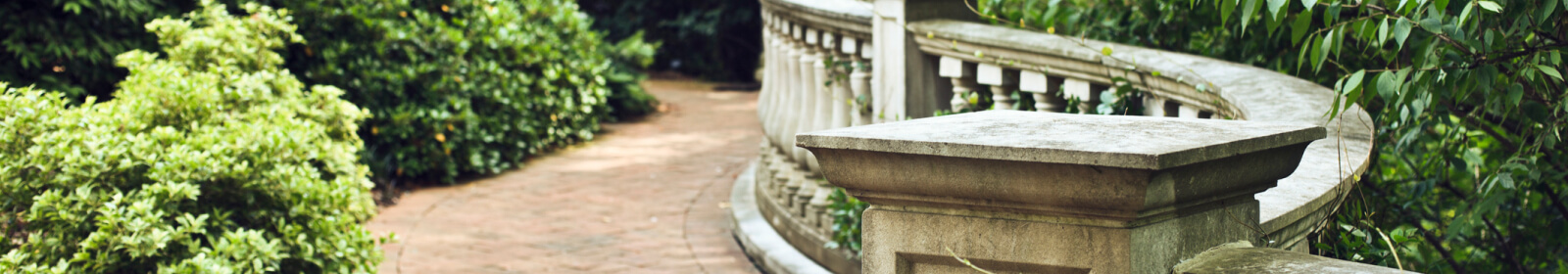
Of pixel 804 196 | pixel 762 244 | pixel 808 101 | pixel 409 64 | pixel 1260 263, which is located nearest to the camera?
pixel 1260 263

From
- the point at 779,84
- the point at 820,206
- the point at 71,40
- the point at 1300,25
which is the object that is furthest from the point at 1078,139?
the point at 71,40

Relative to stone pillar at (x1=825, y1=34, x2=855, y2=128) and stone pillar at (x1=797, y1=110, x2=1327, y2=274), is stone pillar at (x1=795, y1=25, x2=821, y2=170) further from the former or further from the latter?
stone pillar at (x1=797, y1=110, x2=1327, y2=274)

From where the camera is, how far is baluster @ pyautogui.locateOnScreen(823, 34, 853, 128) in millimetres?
5402

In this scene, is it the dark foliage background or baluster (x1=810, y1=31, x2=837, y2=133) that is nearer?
baluster (x1=810, y1=31, x2=837, y2=133)

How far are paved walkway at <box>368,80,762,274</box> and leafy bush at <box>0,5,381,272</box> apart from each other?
137cm

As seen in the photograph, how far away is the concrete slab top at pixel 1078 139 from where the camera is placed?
4.75 ft

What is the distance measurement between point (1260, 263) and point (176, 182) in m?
3.62

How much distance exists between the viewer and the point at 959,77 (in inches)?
174

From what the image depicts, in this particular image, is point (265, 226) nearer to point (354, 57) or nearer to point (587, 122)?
point (354, 57)

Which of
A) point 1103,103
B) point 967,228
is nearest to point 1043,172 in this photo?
point 967,228

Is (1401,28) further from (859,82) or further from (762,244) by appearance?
(762,244)

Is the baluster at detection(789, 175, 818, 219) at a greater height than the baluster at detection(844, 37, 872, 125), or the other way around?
the baluster at detection(844, 37, 872, 125)

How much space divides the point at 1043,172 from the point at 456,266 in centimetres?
520

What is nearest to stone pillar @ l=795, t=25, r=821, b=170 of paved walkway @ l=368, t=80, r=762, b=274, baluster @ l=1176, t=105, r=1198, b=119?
paved walkway @ l=368, t=80, r=762, b=274
